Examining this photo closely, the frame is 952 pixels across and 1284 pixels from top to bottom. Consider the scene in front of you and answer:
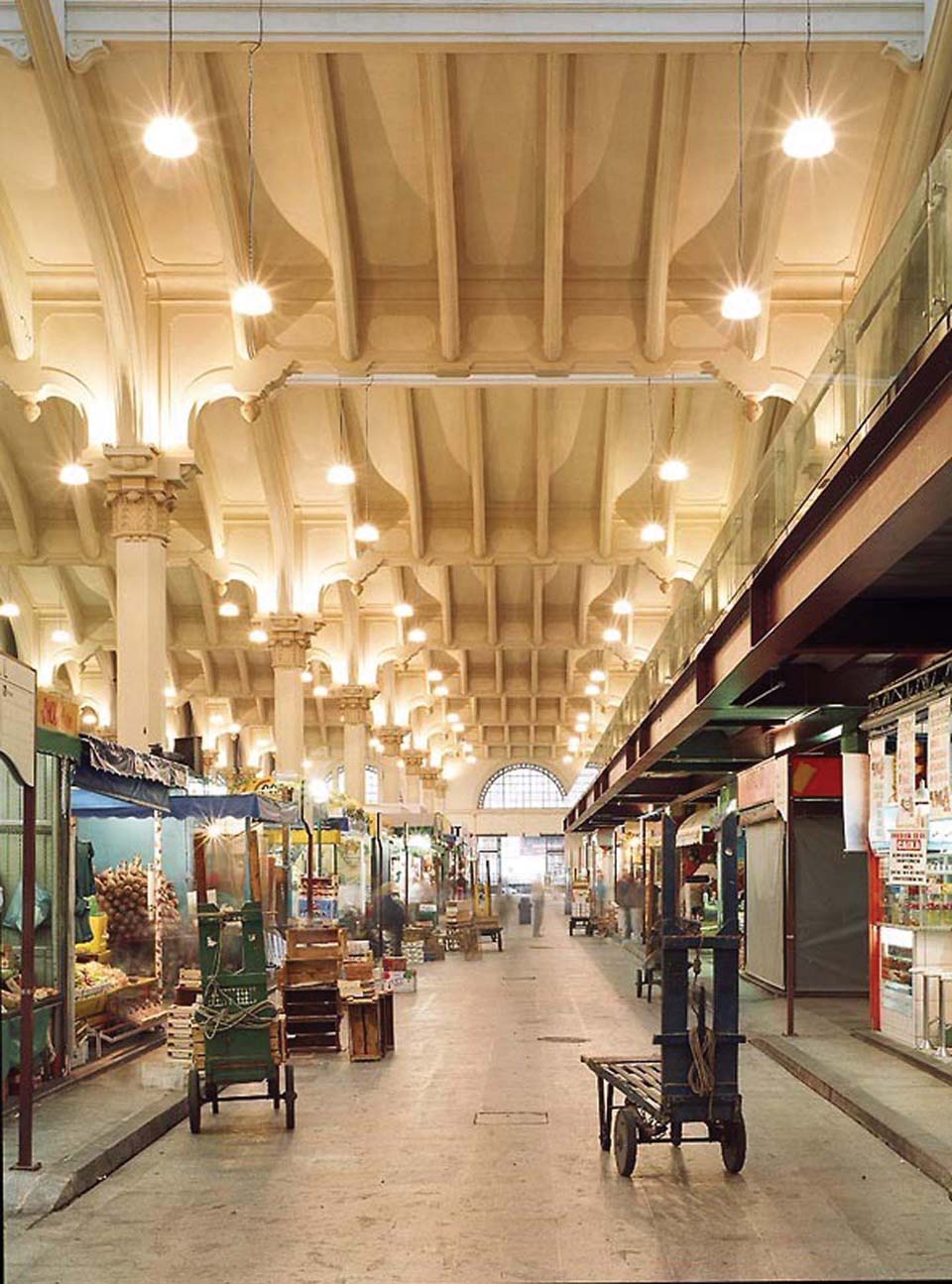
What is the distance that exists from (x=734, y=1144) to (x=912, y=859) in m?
4.45

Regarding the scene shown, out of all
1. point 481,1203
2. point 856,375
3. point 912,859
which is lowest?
point 481,1203

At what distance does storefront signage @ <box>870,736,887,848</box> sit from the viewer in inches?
573

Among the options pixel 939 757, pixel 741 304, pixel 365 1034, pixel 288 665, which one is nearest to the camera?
pixel 939 757

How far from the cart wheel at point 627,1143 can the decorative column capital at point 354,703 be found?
30.9 metres

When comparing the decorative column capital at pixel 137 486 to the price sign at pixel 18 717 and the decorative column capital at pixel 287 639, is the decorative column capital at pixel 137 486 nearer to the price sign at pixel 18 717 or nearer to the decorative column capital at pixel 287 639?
the decorative column capital at pixel 287 639

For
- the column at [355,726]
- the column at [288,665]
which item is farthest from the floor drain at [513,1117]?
the column at [355,726]

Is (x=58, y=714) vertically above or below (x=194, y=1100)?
above

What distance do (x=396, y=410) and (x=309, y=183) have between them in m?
7.51

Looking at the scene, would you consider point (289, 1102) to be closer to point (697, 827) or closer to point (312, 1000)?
point (312, 1000)

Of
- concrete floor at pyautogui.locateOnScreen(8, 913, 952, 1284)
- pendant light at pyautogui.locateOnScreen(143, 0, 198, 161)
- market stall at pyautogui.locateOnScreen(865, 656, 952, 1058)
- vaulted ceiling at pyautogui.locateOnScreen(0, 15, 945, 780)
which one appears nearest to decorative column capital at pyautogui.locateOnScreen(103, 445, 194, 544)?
vaulted ceiling at pyautogui.locateOnScreen(0, 15, 945, 780)

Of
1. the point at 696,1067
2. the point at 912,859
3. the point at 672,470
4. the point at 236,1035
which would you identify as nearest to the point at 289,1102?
the point at 236,1035

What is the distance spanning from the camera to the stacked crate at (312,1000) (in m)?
16.8

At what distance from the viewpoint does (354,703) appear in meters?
40.8

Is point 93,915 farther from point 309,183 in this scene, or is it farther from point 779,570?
point 309,183
